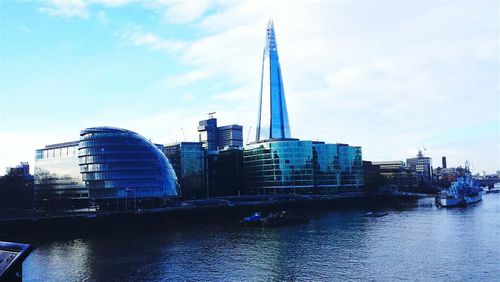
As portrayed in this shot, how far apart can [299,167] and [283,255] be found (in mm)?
119127

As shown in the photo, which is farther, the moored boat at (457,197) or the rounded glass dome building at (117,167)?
the moored boat at (457,197)

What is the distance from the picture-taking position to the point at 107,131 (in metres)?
113

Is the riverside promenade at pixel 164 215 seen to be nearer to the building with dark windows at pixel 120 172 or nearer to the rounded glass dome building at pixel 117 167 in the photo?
the building with dark windows at pixel 120 172

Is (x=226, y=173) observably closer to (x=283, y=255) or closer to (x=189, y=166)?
(x=189, y=166)

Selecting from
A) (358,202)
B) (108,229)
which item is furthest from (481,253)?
(358,202)

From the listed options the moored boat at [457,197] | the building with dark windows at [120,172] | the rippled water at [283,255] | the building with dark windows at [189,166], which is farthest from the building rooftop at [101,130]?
the moored boat at [457,197]

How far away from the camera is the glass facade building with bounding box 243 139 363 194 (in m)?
168

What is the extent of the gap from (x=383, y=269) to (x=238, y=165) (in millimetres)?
143576

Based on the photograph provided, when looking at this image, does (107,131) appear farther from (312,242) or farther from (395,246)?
(395,246)

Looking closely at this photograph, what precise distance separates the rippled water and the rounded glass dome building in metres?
33.1

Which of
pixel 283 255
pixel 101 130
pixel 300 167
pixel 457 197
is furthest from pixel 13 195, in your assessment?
pixel 457 197

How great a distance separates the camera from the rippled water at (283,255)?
137ft

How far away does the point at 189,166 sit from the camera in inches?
6826

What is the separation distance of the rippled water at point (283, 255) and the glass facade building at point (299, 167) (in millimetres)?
90577
